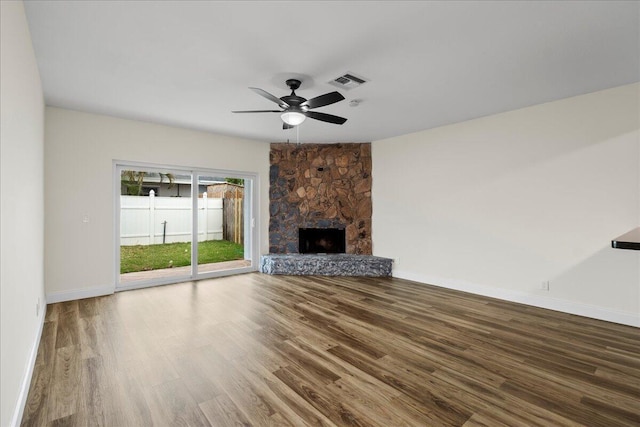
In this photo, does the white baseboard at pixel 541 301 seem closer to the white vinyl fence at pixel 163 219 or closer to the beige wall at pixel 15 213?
the white vinyl fence at pixel 163 219

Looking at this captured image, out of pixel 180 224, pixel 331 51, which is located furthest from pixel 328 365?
pixel 180 224

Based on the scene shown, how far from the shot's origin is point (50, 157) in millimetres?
3994

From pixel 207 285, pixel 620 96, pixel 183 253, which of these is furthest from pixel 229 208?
pixel 620 96

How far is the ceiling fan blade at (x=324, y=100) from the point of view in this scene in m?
2.78

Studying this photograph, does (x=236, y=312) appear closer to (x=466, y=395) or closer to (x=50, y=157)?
(x=466, y=395)

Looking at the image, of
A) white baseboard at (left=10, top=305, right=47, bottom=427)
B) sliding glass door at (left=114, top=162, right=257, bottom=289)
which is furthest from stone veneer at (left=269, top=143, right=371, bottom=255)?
white baseboard at (left=10, top=305, right=47, bottom=427)

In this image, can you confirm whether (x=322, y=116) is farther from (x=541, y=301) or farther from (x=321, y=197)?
(x=541, y=301)

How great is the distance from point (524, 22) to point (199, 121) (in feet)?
13.9

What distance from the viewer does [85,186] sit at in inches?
168

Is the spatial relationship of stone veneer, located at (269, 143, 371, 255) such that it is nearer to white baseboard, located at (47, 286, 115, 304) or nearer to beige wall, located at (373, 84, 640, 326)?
beige wall, located at (373, 84, 640, 326)

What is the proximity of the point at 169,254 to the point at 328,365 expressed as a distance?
4.06 m

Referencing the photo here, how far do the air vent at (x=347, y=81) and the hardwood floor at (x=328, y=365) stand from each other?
271 centimetres

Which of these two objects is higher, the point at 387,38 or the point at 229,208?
the point at 387,38

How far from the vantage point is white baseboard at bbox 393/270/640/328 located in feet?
11.0
